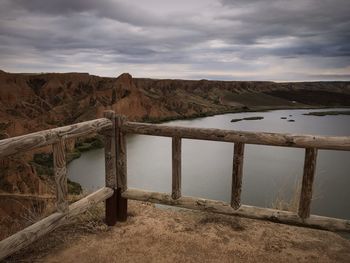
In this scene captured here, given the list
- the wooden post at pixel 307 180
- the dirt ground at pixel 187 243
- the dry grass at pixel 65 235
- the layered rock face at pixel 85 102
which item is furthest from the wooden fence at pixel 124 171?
the layered rock face at pixel 85 102

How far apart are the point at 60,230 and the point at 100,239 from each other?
0.49 metres

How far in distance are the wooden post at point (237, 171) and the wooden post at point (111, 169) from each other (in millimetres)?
1325

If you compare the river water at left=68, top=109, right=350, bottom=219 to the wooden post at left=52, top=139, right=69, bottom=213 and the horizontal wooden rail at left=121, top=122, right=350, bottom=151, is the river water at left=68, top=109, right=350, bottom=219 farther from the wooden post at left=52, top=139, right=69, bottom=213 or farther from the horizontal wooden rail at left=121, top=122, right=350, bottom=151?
the wooden post at left=52, top=139, right=69, bottom=213

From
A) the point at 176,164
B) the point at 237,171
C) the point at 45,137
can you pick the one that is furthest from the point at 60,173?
the point at 237,171

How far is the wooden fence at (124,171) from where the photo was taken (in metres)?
2.73

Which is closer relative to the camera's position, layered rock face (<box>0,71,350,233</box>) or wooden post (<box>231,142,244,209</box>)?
wooden post (<box>231,142,244,209</box>)

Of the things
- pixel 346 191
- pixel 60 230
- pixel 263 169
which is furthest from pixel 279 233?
pixel 263 169

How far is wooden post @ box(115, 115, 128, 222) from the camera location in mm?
3582

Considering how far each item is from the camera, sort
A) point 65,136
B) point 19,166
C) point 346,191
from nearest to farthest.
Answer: point 65,136, point 19,166, point 346,191

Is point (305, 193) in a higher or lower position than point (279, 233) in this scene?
higher

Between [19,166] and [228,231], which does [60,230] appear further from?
[19,166]

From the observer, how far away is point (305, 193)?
3.15 metres

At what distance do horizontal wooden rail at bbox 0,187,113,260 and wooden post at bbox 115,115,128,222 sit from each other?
220mm

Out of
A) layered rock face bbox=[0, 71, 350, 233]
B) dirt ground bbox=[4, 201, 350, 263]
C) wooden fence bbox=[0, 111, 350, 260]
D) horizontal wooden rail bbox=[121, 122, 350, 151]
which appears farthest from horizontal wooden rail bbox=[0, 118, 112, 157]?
layered rock face bbox=[0, 71, 350, 233]
